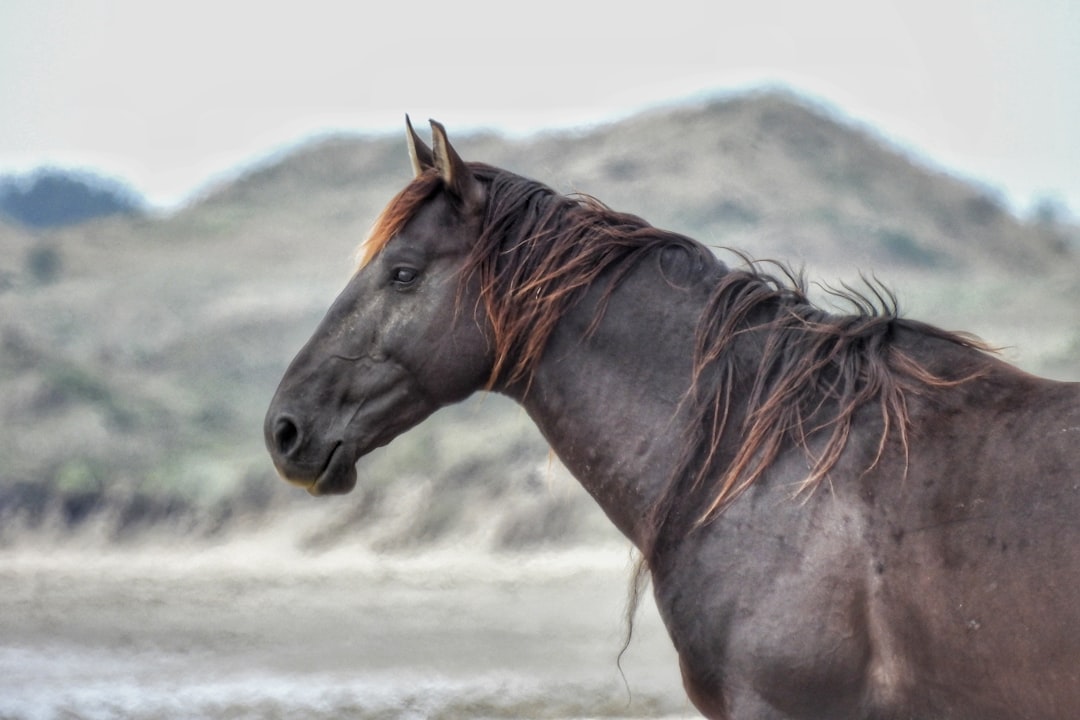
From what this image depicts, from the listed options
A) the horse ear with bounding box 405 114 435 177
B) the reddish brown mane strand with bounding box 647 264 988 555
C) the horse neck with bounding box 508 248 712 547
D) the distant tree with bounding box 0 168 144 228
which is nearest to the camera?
the reddish brown mane strand with bounding box 647 264 988 555

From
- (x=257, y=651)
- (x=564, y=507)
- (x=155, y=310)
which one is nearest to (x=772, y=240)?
(x=564, y=507)

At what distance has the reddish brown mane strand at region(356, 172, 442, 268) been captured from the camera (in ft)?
11.3

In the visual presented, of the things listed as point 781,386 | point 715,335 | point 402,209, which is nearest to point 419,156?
point 402,209

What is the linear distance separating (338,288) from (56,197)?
4380mm

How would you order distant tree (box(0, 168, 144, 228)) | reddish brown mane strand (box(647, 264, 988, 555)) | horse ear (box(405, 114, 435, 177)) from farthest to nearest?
distant tree (box(0, 168, 144, 228))
horse ear (box(405, 114, 435, 177))
reddish brown mane strand (box(647, 264, 988, 555))

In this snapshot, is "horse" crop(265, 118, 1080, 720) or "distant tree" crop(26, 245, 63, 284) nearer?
"horse" crop(265, 118, 1080, 720)

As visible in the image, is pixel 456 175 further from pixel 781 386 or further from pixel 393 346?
pixel 781 386

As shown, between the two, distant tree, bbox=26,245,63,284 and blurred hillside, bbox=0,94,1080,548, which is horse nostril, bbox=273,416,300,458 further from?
distant tree, bbox=26,245,63,284

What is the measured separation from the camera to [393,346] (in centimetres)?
339

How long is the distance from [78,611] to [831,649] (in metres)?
7.66

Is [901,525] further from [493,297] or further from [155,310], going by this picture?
[155,310]

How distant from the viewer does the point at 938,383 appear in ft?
9.82

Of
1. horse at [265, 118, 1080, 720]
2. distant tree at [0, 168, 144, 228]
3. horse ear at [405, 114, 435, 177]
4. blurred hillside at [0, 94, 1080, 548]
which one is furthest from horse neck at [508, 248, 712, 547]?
distant tree at [0, 168, 144, 228]

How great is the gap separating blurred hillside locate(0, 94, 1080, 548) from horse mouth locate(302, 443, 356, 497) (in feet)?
17.2
